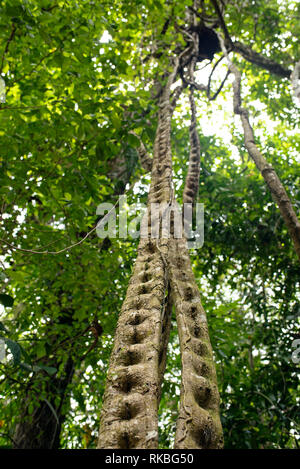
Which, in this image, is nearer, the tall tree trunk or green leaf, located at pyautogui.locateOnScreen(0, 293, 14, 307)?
the tall tree trunk

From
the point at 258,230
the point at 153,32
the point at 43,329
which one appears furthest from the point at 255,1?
the point at 43,329

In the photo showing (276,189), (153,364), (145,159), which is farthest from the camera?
(145,159)

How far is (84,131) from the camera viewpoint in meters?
2.57

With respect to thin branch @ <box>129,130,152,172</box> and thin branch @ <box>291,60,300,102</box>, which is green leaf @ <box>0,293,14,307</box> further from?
thin branch @ <box>291,60,300,102</box>

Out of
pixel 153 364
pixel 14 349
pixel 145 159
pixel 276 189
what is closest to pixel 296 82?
pixel 276 189

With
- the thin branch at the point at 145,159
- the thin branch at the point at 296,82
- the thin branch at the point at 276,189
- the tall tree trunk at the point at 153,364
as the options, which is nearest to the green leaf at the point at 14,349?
the tall tree trunk at the point at 153,364

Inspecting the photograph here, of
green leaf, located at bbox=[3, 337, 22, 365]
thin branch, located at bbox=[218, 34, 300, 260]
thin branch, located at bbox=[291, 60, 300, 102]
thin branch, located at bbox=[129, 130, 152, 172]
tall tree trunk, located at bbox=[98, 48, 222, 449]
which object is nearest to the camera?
tall tree trunk, located at bbox=[98, 48, 222, 449]

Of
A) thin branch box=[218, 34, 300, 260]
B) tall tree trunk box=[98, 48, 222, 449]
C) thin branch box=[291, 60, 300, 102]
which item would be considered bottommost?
tall tree trunk box=[98, 48, 222, 449]

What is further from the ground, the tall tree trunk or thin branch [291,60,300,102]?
thin branch [291,60,300,102]

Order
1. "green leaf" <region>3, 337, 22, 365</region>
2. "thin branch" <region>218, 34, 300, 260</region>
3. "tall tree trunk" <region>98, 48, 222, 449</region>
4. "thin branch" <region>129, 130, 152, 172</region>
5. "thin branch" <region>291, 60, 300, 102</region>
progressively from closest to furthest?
1. "tall tree trunk" <region>98, 48, 222, 449</region>
2. "green leaf" <region>3, 337, 22, 365</region>
3. "thin branch" <region>218, 34, 300, 260</region>
4. "thin branch" <region>129, 130, 152, 172</region>
5. "thin branch" <region>291, 60, 300, 102</region>

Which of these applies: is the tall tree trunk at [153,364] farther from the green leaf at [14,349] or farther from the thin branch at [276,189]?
the thin branch at [276,189]

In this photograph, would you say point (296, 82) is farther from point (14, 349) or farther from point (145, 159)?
point (14, 349)

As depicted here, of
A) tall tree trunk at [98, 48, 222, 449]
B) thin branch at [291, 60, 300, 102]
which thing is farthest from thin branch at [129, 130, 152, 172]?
thin branch at [291, 60, 300, 102]

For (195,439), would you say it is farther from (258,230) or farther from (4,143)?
(258,230)
